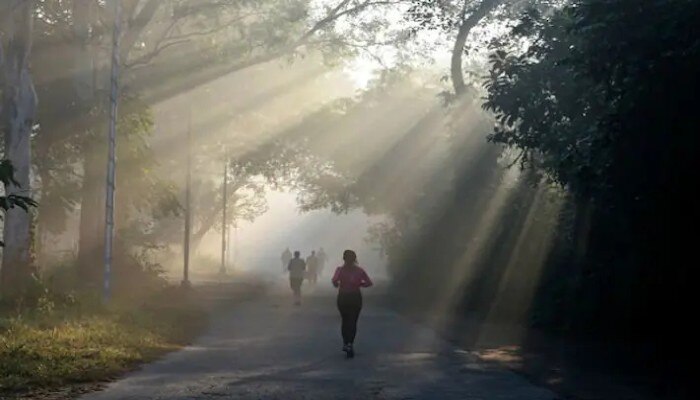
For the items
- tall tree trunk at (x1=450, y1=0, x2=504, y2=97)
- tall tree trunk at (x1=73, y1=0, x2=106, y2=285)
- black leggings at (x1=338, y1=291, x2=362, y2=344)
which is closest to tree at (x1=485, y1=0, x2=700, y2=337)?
black leggings at (x1=338, y1=291, x2=362, y2=344)

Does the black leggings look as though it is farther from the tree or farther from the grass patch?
A: the tree

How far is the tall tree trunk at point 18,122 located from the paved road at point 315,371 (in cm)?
474

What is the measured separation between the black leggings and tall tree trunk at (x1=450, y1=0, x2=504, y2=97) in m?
15.8

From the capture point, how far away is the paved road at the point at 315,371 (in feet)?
41.1

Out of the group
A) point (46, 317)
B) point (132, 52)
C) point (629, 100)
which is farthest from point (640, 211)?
point (132, 52)

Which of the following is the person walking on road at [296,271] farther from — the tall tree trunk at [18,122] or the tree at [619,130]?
the tree at [619,130]

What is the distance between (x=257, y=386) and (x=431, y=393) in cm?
211

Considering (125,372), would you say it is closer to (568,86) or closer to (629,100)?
(629,100)

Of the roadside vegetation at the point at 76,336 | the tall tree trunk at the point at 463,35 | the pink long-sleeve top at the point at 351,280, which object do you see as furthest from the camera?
the tall tree trunk at the point at 463,35

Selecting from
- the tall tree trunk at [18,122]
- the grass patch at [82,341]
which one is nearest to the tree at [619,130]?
the grass patch at [82,341]

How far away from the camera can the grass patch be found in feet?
42.4

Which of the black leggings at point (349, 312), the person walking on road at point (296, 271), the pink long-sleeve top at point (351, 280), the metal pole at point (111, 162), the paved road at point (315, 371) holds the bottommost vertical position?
the paved road at point (315, 371)

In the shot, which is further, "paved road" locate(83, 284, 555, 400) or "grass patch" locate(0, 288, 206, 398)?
"grass patch" locate(0, 288, 206, 398)

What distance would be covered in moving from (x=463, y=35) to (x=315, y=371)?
63.1 feet
